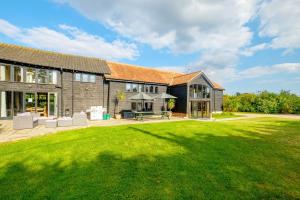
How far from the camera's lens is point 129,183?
4.41 metres

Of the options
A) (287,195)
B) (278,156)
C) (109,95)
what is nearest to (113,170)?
(287,195)

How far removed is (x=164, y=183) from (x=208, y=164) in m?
1.98

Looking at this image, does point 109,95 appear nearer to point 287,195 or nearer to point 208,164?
point 208,164

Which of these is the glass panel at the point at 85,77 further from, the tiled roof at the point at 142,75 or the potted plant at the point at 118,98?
the potted plant at the point at 118,98

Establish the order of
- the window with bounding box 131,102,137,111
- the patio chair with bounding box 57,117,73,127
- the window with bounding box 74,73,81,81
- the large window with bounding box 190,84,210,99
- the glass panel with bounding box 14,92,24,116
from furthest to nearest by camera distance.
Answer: the large window with bounding box 190,84,210,99, the window with bounding box 131,102,137,111, the window with bounding box 74,73,81,81, the glass panel with bounding box 14,92,24,116, the patio chair with bounding box 57,117,73,127

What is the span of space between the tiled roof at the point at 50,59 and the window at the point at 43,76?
2.71 ft

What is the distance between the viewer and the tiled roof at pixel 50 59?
51.7ft

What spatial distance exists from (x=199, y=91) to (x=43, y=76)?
63.1ft

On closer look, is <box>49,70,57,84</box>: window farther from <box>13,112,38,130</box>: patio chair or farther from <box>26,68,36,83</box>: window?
<box>13,112,38,130</box>: patio chair

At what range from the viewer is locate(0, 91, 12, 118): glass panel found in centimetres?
1509

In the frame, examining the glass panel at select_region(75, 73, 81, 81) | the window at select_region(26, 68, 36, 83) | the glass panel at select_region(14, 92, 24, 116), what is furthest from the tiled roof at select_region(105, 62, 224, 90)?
the glass panel at select_region(14, 92, 24, 116)

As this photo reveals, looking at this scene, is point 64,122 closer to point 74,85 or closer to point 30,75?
point 74,85

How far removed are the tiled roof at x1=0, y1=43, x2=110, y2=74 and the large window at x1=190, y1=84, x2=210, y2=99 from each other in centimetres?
1157

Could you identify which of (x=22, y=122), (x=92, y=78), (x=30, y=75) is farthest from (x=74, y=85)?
(x=22, y=122)
